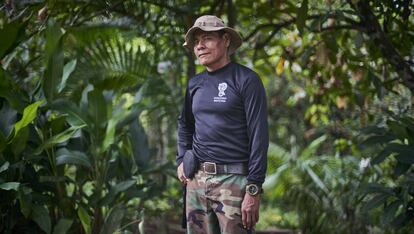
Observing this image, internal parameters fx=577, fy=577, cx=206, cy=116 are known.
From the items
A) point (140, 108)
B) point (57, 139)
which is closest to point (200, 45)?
point (57, 139)

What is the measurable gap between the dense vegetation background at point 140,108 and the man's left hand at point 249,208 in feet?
3.63

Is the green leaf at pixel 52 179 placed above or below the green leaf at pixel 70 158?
below

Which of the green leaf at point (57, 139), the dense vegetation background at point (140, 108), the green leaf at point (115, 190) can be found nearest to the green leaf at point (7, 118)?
the dense vegetation background at point (140, 108)

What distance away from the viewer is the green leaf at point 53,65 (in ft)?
12.1

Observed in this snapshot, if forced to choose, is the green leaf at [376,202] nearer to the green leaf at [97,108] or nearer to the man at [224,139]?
the man at [224,139]

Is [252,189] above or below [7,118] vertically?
below

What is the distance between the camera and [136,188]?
439 centimetres

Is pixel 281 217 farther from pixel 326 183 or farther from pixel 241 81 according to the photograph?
pixel 241 81

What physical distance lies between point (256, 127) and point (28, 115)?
145cm

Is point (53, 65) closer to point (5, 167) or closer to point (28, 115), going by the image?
point (28, 115)

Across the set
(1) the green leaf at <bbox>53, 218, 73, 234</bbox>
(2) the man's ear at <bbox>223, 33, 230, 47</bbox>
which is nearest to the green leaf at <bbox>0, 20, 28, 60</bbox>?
(1) the green leaf at <bbox>53, 218, 73, 234</bbox>

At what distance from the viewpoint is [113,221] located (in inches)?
155

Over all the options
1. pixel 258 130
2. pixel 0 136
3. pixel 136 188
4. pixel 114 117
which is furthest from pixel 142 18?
pixel 258 130

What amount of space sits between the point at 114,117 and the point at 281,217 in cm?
347
